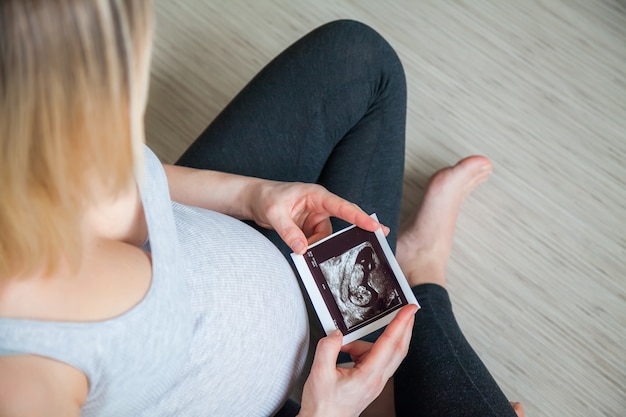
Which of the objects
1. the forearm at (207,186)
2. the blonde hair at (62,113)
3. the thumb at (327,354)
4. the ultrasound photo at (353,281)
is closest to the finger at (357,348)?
the ultrasound photo at (353,281)

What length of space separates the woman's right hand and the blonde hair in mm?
426

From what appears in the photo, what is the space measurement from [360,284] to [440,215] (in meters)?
0.42

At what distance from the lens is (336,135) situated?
1.06m

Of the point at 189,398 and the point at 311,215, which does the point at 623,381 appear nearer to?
the point at 311,215

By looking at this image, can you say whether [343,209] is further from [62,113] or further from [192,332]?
[62,113]

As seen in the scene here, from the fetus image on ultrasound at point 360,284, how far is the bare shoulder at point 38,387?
50 cm

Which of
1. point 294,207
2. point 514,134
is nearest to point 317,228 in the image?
point 294,207

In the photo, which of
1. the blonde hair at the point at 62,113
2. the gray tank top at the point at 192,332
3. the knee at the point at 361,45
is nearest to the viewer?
the blonde hair at the point at 62,113

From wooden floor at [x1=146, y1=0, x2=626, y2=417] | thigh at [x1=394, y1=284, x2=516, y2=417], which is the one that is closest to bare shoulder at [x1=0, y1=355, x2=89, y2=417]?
thigh at [x1=394, y1=284, x2=516, y2=417]

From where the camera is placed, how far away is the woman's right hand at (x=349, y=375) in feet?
2.67

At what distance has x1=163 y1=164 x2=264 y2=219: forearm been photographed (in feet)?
3.09

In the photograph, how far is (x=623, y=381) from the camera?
128 centimetres

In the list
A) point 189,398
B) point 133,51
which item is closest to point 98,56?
point 133,51

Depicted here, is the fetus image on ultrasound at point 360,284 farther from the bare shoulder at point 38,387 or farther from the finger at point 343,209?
the bare shoulder at point 38,387
